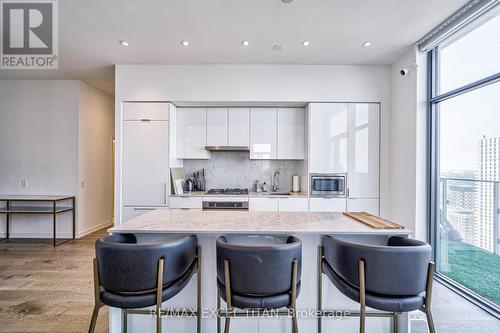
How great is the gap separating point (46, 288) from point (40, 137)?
314 cm

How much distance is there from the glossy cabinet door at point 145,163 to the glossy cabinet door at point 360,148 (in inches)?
112

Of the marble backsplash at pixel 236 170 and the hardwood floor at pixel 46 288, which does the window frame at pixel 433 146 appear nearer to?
the marble backsplash at pixel 236 170

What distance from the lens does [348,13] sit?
2.55 meters

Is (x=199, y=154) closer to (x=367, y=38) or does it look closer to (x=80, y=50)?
(x=80, y=50)

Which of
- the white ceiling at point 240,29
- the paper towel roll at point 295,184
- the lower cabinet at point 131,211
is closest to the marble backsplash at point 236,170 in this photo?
the paper towel roll at point 295,184

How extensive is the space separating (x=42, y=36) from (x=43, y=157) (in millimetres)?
2549

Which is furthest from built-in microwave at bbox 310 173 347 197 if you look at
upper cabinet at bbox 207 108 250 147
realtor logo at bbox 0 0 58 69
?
realtor logo at bbox 0 0 58 69

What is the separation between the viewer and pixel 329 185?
380cm

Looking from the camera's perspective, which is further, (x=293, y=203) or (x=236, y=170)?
(x=236, y=170)

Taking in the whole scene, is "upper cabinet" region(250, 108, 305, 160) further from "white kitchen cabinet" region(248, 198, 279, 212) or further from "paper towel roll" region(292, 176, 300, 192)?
"white kitchen cabinet" region(248, 198, 279, 212)

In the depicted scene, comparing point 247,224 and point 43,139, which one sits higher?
point 43,139

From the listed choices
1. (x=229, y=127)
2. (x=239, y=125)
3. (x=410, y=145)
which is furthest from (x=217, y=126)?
(x=410, y=145)

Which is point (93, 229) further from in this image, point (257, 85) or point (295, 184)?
point (257, 85)

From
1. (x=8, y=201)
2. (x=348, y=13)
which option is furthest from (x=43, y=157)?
(x=348, y=13)
